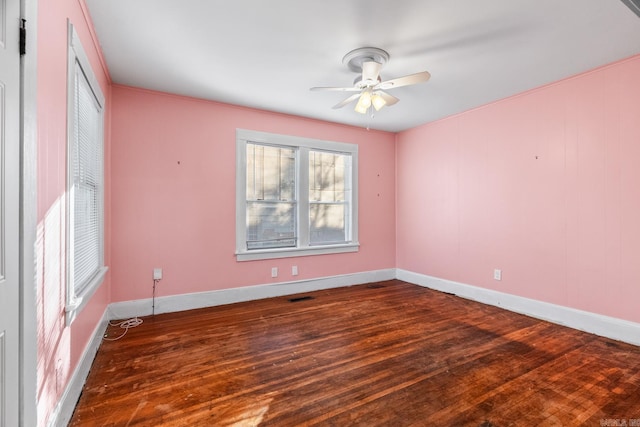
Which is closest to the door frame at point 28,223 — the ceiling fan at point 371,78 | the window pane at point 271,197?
the ceiling fan at point 371,78

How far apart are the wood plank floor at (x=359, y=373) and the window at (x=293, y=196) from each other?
116cm

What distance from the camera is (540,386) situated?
2051 mm

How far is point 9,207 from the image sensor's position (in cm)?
113

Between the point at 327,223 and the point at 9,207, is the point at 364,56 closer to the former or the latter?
the point at 9,207

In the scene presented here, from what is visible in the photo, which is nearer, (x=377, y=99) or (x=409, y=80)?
(x=409, y=80)

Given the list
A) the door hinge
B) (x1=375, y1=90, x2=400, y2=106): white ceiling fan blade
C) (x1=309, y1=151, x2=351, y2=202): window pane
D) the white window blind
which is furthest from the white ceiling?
(x1=309, y1=151, x2=351, y2=202): window pane

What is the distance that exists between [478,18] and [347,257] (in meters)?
3.50

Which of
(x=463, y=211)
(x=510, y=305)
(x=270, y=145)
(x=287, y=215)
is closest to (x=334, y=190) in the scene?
(x=287, y=215)

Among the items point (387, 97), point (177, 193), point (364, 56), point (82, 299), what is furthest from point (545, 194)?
point (82, 299)

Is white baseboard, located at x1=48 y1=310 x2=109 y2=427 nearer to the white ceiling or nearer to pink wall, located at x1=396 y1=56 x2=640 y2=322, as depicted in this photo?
the white ceiling

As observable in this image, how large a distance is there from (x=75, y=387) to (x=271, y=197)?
2857mm

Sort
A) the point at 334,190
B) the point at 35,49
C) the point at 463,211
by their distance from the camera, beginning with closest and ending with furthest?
the point at 35,49 < the point at 463,211 < the point at 334,190

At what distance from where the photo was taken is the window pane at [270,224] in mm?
4156

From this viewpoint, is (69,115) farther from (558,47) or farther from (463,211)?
(463,211)
